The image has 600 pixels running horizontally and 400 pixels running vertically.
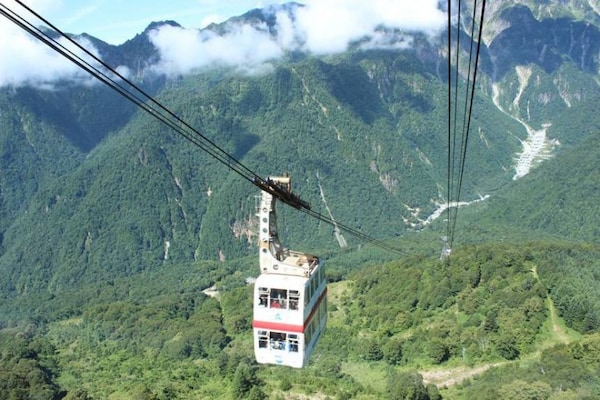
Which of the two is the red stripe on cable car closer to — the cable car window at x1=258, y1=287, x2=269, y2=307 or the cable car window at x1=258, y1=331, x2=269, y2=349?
the cable car window at x1=258, y1=331, x2=269, y2=349

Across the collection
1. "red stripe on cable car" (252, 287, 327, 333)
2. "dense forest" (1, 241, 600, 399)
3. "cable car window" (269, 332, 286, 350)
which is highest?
"red stripe on cable car" (252, 287, 327, 333)

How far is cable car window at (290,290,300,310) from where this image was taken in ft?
98.4

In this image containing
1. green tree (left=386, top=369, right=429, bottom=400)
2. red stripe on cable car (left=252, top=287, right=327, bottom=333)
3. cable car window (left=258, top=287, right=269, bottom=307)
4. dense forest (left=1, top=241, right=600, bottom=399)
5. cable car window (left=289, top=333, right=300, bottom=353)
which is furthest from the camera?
dense forest (left=1, top=241, right=600, bottom=399)

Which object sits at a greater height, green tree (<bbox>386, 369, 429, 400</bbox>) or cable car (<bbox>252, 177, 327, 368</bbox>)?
cable car (<bbox>252, 177, 327, 368</bbox>)

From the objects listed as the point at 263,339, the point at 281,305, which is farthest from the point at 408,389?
the point at 281,305

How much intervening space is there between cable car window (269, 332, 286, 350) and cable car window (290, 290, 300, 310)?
64.4 inches

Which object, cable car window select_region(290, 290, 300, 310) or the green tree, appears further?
the green tree

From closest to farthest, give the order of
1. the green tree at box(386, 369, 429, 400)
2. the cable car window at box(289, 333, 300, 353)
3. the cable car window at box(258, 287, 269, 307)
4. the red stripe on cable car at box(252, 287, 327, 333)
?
the red stripe on cable car at box(252, 287, 327, 333), the cable car window at box(289, 333, 300, 353), the cable car window at box(258, 287, 269, 307), the green tree at box(386, 369, 429, 400)

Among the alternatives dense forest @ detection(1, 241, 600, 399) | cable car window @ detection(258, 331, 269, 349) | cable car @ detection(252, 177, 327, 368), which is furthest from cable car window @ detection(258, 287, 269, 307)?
dense forest @ detection(1, 241, 600, 399)

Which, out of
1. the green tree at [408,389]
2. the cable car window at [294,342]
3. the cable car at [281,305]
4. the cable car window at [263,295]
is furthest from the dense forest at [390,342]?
the cable car window at [263,295]

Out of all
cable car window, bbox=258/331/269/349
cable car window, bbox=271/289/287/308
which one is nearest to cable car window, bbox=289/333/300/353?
cable car window, bbox=258/331/269/349

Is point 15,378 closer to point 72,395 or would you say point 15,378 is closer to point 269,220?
point 72,395

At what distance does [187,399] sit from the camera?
64000 millimetres

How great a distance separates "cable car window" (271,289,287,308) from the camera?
30312mm
